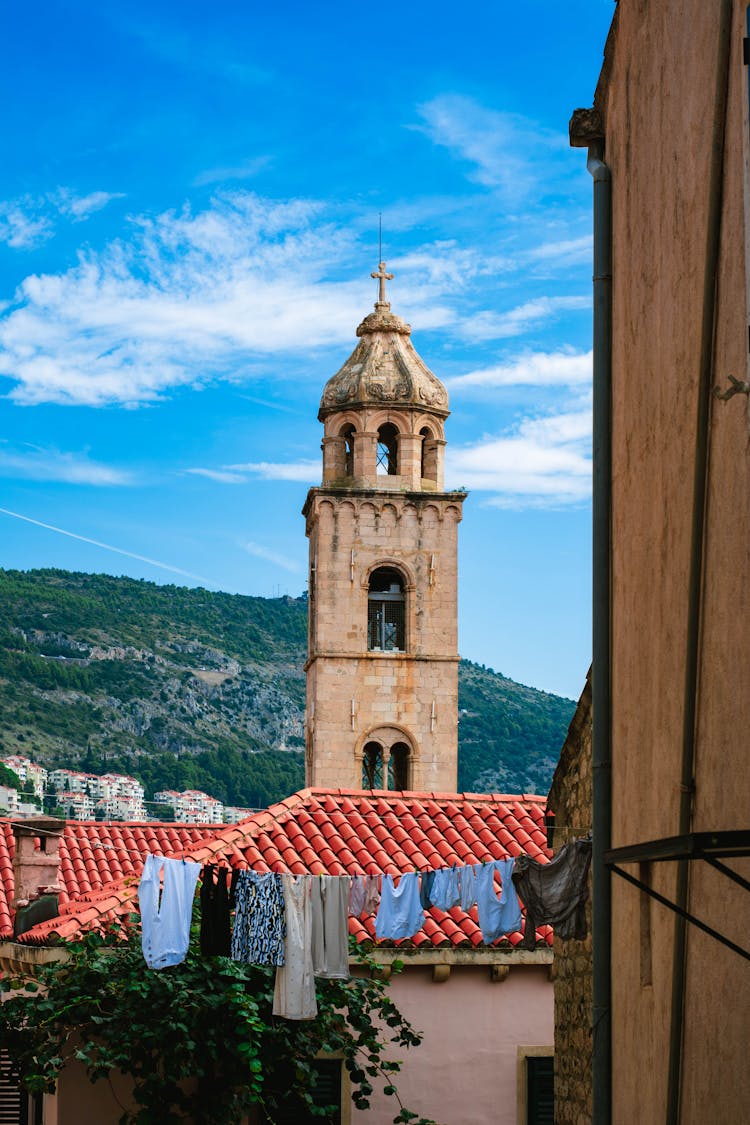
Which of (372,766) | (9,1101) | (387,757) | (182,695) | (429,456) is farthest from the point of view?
(182,695)

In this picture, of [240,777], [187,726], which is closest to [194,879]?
[240,777]

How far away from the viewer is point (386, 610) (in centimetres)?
3734

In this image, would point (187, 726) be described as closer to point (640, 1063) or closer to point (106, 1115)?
point (106, 1115)

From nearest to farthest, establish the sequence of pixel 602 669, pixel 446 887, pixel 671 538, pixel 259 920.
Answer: pixel 671 538 < pixel 602 669 < pixel 259 920 < pixel 446 887

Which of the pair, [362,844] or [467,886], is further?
[362,844]

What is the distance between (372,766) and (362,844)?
16.5 metres

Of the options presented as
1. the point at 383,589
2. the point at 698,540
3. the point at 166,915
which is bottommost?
the point at 166,915

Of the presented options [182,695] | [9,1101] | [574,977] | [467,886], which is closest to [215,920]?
[467,886]

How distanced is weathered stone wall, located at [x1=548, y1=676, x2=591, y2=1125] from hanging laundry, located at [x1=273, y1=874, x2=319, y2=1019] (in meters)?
2.40

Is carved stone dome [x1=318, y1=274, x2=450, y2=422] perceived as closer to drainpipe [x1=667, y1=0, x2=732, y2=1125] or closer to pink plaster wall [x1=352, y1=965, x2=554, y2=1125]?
pink plaster wall [x1=352, y1=965, x2=554, y2=1125]

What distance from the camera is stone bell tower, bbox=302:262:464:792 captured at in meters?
35.9

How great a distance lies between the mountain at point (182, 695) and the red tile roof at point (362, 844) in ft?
158

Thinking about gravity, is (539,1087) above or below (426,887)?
below

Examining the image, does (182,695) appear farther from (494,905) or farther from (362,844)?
(494,905)
